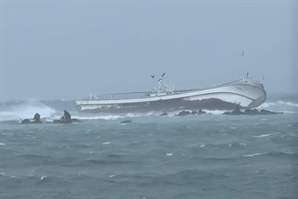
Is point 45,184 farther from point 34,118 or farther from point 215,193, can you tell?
point 215,193

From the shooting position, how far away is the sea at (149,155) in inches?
183

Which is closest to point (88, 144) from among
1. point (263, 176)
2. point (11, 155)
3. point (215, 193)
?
point (11, 155)

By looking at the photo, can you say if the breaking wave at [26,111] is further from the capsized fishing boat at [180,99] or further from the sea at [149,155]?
the capsized fishing boat at [180,99]

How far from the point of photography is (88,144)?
498cm

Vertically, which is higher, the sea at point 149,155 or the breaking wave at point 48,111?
the breaking wave at point 48,111

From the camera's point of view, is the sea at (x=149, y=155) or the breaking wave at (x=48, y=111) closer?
the sea at (x=149, y=155)

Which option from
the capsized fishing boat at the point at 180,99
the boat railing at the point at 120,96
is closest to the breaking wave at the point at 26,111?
the capsized fishing boat at the point at 180,99

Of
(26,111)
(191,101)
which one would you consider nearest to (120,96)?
(191,101)

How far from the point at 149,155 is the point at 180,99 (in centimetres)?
63

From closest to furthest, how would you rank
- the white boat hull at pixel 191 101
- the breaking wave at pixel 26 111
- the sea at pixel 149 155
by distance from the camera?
the sea at pixel 149 155
the white boat hull at pixel 191 101
the breaking wave at pixel 26 111

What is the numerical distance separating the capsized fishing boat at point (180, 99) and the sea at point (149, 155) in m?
0.08

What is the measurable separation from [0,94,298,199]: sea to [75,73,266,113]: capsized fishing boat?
8 centimetres

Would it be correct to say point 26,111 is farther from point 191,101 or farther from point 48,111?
point 191,101

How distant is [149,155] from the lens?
15.9ft
